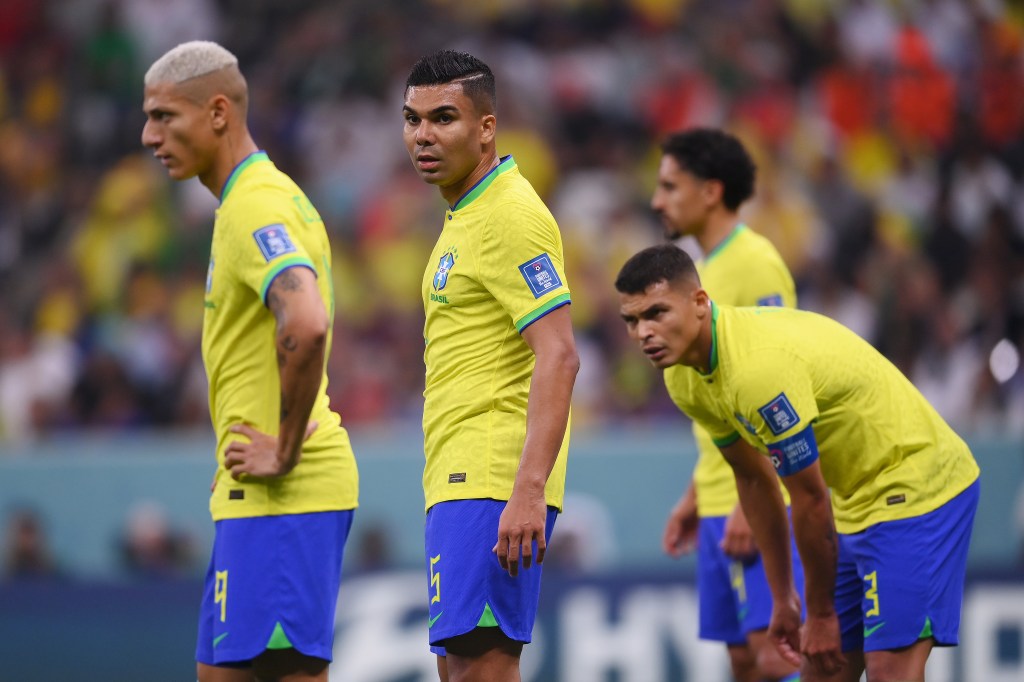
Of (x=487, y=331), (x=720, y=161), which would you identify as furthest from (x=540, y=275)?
(x=720, y=161)

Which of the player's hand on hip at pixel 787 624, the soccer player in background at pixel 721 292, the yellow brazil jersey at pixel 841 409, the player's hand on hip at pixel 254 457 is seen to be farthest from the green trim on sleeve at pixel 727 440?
the player's hand on hip at pixel 254 457

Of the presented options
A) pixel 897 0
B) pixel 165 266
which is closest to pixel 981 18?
pixel 897 0

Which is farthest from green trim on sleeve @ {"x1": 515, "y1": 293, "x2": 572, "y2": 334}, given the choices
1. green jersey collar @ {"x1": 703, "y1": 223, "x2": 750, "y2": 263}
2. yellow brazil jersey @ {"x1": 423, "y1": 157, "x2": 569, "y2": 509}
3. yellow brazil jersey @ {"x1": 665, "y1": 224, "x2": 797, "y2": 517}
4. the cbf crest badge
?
green jersey collar @ {"x1": 703, "y1": 223, "x2": 750, "y2": 263}

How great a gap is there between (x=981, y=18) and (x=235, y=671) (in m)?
9.99

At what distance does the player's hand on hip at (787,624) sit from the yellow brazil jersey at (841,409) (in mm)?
355

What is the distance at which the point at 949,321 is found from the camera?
407 inches

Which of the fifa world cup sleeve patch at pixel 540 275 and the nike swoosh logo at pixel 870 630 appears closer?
the fifa world cup sleeve patch at pixel 540 275

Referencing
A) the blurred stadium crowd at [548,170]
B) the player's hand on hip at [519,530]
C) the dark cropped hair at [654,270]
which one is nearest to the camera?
the player's hand on hip at [519,530]

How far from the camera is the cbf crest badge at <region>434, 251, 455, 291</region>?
4727 millimetres

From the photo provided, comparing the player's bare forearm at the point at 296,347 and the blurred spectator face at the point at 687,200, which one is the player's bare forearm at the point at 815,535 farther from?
the blurred spectator face at the point at 687,200

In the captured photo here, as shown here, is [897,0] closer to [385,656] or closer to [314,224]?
[385,656]

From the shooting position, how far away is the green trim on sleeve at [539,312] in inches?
177

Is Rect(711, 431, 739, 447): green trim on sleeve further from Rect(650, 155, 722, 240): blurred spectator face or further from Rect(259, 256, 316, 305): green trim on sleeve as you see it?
Rect(259, 256, 316, 305): green trim on sleeve

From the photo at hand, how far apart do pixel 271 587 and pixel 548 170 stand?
8350 millimetres
